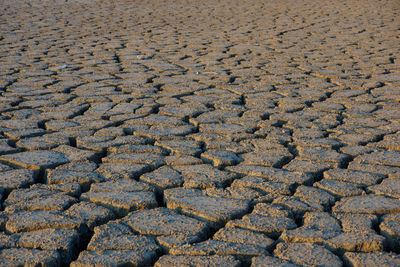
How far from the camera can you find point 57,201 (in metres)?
2.31

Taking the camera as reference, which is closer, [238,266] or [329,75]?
[238,266]

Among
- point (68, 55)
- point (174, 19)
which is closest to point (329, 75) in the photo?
point (68, 55)

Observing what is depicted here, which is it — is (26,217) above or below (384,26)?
above

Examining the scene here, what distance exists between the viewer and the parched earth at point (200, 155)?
198 cm

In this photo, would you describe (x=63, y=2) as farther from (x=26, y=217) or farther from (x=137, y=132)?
(x=26, y=217)

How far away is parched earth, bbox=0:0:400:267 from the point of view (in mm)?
1979

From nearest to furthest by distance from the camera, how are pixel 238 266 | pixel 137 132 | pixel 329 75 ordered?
pixel 238 266 → pixel 137 132 → pixel 329 75

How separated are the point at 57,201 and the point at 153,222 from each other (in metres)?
0.46

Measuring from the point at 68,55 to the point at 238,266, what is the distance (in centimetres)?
466

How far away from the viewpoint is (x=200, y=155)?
2914 mm

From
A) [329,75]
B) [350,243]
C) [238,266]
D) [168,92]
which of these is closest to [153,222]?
[238,266]

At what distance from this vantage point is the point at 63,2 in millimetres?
12266

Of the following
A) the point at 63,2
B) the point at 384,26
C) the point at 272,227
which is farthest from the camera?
the point at 63,2

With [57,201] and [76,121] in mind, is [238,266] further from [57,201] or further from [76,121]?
[76,121]
